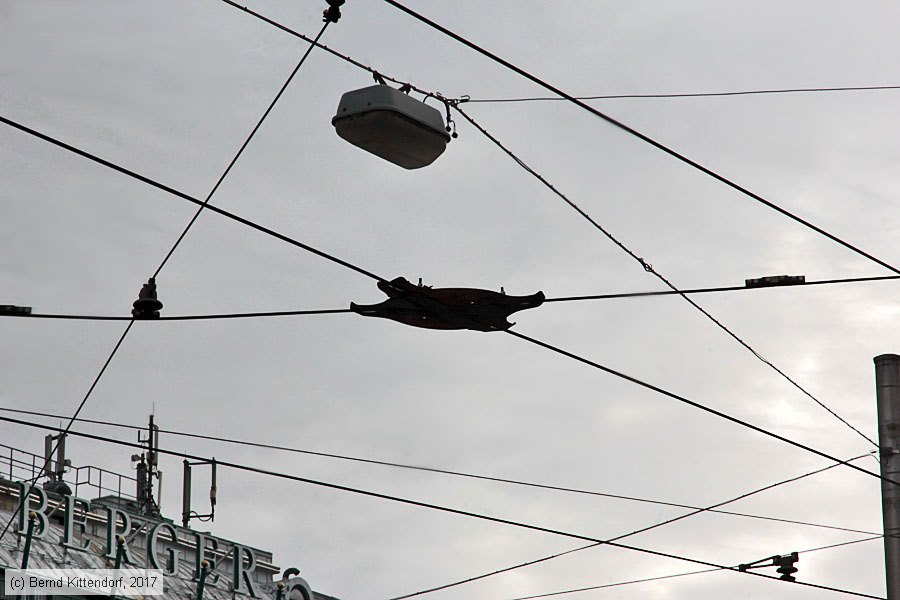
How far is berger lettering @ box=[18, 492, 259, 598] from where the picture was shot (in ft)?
105

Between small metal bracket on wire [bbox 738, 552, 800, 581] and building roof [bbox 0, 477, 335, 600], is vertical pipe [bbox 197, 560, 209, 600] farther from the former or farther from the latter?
small metal bracket on wire [bbox 738, 552, 800, 581]

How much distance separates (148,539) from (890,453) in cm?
2181

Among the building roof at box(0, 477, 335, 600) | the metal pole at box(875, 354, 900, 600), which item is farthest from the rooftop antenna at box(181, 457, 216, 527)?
the metal pole at box(875, 354, 900, 600)

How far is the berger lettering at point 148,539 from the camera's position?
31984mm

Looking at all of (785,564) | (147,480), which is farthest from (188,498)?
(785,564)

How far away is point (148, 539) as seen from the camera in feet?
115

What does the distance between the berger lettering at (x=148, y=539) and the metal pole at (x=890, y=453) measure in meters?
18.5

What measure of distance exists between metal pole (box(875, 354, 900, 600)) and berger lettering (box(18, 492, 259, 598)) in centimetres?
1851

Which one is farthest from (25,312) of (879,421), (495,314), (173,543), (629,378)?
(173,543)

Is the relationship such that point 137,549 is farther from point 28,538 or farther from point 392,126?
point 392,126

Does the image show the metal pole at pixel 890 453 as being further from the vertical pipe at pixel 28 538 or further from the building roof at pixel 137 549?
the vertical pipe at pixel 28 538

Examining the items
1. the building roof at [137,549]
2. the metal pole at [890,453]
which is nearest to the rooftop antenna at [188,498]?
the building roof at [137,549]

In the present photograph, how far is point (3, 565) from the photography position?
2964 cm

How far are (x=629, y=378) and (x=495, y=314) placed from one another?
4.68 feet
